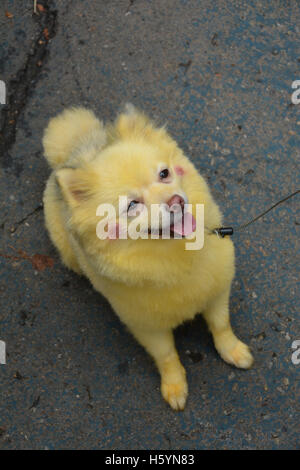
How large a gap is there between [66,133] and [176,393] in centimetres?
169

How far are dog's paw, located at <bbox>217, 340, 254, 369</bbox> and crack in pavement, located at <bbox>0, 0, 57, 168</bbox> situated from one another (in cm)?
208

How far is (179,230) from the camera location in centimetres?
224

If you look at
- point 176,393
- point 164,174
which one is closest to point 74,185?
point 164,174

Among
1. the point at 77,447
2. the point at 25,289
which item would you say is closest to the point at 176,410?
the point at 77,447

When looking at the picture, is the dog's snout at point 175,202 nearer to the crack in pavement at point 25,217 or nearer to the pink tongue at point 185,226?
the pink tongue at point 185,226

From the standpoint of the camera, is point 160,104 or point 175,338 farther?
point 160,104

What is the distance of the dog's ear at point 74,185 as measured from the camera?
2.28 m

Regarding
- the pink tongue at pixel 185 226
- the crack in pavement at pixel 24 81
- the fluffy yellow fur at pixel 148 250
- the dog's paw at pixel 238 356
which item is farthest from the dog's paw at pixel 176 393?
the crack in pavement at pixel 24 81

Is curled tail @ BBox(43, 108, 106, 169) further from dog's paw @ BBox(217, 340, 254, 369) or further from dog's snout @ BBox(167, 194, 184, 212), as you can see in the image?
dog's paw @ BBox(217, 340, 254, 369)

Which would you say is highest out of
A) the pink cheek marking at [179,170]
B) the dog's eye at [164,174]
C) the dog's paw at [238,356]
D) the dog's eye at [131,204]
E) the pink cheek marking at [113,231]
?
the dog's eye at [164,174]

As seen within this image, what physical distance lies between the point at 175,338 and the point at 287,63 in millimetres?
2167

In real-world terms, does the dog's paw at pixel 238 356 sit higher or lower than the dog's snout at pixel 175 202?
lower

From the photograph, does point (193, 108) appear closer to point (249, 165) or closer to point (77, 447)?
point (249, 165)

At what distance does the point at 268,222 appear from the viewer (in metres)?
3.44
